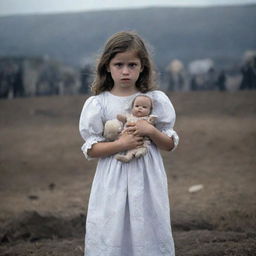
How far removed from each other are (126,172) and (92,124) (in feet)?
0.87

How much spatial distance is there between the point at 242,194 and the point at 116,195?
8.89ft

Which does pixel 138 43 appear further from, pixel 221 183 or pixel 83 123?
pixel 221 183

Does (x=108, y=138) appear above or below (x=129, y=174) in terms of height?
above

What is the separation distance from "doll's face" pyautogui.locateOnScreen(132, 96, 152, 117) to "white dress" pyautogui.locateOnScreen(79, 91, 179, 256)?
0.19 ft

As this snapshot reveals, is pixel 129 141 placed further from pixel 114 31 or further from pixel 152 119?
pixel 114 31

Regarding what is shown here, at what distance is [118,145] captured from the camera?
83.0 inches

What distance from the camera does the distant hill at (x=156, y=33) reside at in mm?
7234

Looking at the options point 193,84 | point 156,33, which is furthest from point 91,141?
point 156,33

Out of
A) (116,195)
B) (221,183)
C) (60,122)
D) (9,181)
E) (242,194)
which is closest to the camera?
(116,195)

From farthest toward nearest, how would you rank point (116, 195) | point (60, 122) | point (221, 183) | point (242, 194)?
point (60, 122)
point (221, 183)
point (242, 194)
point (116, 195)

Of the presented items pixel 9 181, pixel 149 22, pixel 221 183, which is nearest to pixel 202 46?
pixel 149 22

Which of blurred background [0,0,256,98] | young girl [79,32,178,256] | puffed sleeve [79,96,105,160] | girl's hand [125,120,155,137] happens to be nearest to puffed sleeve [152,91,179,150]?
young girl [79,32,178,256]

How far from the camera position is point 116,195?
84.3 inches

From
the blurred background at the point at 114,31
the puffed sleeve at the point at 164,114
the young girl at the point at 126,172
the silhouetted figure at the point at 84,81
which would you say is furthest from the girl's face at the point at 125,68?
the silhouetted figure at the point at 84,81
